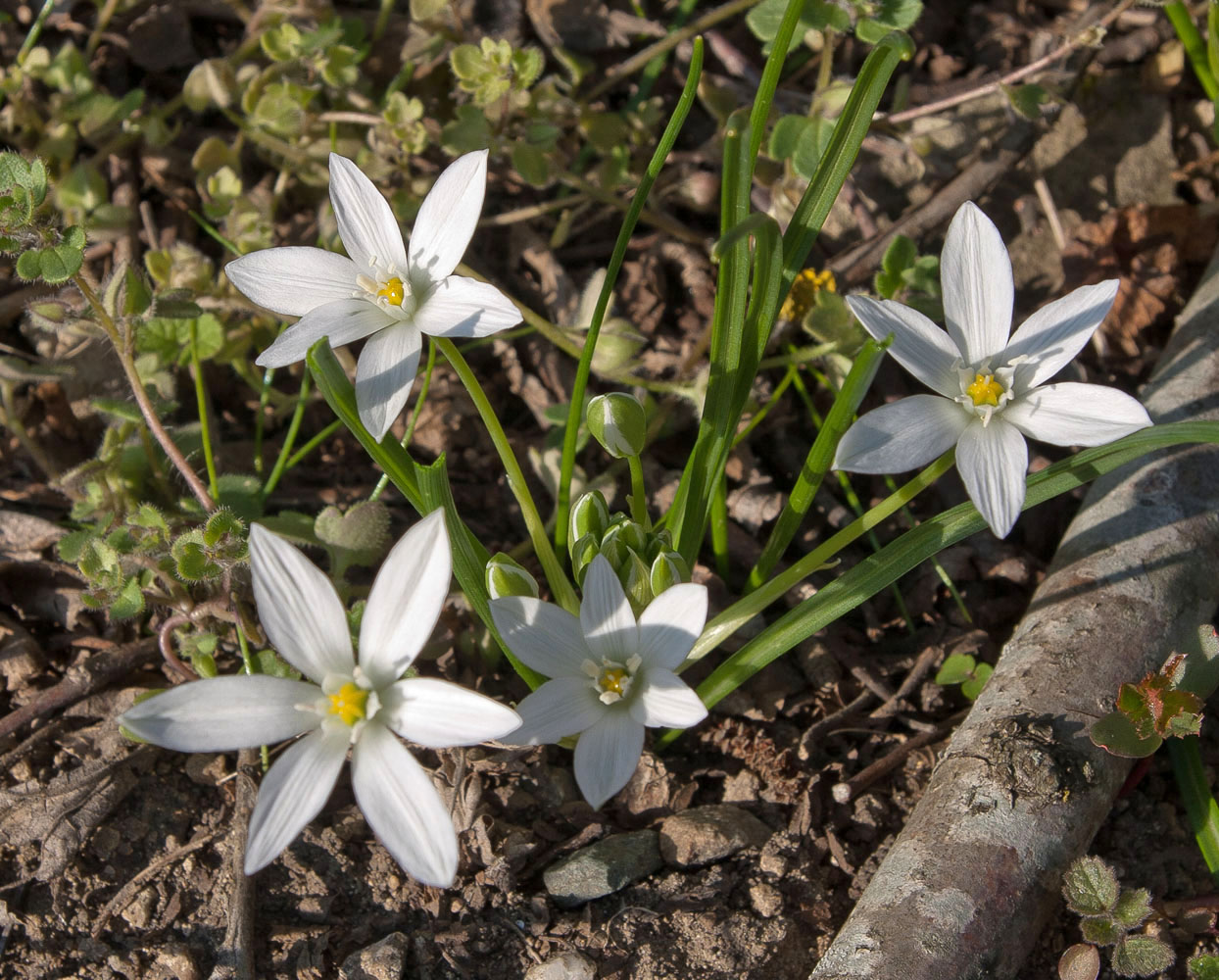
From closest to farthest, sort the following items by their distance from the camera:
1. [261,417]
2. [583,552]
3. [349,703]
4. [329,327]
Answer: [349,703]
[329,327]
[583,552]
[261,417]

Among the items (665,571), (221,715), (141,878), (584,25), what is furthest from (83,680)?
(584,25)

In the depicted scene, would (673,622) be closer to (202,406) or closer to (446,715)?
(446,715)

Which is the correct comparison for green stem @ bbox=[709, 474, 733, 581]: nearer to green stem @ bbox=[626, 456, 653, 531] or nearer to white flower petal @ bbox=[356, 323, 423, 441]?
green stem @ bbox=[626, 456, 653, 531]

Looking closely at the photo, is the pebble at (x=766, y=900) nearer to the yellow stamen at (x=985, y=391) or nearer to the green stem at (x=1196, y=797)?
the green stem at (x=1196, y=797)

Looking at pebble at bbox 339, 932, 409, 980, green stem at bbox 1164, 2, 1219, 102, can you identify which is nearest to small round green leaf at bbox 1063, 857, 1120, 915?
pebble at bbox 339, 932, 409, 980

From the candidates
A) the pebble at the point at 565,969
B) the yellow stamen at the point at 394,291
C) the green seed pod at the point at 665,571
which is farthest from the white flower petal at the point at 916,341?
the pebble at the point at 565,969

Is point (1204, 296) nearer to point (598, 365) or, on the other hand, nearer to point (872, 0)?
point (872, 0)
